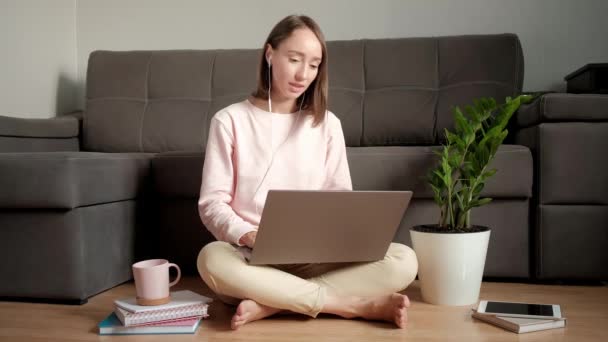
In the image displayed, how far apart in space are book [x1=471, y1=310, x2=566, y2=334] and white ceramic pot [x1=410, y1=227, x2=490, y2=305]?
184mm

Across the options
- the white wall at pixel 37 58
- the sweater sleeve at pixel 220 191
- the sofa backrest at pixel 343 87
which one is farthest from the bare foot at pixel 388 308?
the white wall at pixel 37 58

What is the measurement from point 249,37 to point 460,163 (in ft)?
4.75

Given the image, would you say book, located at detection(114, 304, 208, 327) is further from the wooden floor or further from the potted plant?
the potted plant

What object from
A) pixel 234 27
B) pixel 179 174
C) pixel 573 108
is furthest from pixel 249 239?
pixel 234 27

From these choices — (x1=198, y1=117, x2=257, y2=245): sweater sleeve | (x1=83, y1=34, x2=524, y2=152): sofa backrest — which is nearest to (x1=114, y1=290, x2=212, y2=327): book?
(x1=198, y1=117, x2=257, y2=245): sweater sleeve

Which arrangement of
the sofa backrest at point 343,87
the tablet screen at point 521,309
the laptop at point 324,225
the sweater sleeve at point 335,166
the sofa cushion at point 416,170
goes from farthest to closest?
the sofa backrest at point 343,87 < the sofa cushion at point 416,170 < the sweater sleeve at point 335,166 < the tablet screen at point 521,309 < the laptop at point 324,225

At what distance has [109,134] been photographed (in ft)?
8.25

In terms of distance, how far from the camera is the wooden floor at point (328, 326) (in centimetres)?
133

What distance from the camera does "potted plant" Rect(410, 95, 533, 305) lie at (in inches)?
62.4

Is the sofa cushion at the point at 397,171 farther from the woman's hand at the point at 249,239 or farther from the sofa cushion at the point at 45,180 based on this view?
the woman's hand at the point at 249,239

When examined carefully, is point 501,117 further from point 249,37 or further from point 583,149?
point 249,37

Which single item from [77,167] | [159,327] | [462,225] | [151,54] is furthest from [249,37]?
[159,327]

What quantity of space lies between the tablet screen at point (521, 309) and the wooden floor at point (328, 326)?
44 mm

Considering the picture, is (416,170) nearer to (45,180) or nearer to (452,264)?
(452,264)
